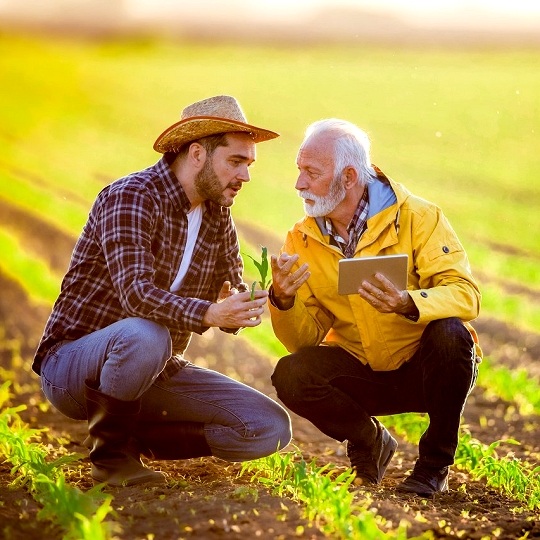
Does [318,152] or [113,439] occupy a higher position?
[318,152]

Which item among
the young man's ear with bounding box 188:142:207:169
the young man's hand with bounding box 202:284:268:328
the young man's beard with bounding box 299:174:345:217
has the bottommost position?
the young man's hand with bounding box 202:284:268:328

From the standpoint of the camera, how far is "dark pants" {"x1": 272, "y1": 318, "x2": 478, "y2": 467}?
159 inches

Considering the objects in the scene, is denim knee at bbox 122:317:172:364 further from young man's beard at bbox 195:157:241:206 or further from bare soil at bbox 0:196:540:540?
young man's beard at bbox 195:157:241:206

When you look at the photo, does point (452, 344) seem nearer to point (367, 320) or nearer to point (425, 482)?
point (367, 320)

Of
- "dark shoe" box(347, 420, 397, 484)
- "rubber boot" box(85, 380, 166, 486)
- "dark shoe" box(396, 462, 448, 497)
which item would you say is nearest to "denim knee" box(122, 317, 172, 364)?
"rubber boot" box(85, 380, 166, 486)

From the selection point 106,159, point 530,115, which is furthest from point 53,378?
point 530,115

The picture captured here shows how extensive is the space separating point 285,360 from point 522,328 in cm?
613

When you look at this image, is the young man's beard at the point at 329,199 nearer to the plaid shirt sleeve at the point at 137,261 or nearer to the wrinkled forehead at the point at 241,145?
the wrinkled forehead at the point at 241,145

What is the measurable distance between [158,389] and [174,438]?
0.82ft

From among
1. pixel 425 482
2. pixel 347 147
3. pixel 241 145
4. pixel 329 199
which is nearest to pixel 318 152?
pixel 347 147

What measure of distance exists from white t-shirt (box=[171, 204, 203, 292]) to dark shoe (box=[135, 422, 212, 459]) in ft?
2.19

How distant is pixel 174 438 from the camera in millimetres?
4297

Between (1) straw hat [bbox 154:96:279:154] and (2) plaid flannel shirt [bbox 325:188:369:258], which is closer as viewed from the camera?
(1) straw hat [bbox 154:96:279:154]

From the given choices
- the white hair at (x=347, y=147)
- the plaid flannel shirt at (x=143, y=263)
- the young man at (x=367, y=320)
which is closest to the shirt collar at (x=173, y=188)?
the plaid flannel shirt at (x=143, y=263)
